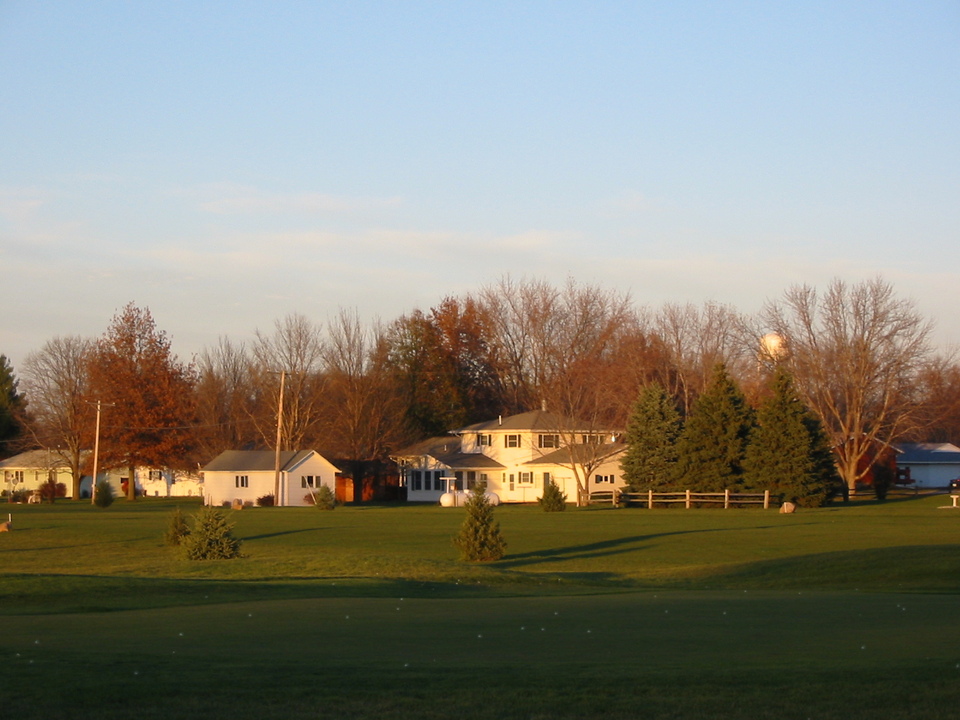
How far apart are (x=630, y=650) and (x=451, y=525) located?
39894 millimetres

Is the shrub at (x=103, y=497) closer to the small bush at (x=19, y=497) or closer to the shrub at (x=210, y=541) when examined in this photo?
the small bush at (x=19, y=497)

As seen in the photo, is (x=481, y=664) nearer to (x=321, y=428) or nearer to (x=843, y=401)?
(x=843, y=401)

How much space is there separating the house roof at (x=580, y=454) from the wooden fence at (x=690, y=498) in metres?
4.02

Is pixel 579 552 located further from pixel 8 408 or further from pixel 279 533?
pixel 8 408

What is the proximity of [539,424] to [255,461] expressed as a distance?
21048 millimetres

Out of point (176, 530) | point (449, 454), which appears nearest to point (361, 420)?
point (449, 454)

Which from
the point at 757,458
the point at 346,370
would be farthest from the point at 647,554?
the point at 346,370

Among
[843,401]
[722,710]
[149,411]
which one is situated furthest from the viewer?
[149,411]

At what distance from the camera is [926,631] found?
13016mm

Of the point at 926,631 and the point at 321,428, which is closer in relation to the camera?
the point at 926,631

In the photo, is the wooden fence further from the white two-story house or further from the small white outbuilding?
the small white outbuilding

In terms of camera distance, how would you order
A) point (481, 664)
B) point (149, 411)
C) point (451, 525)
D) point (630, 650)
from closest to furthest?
point (481, 664) < point (630, 650) < point (451, 525) < point (149, 411)

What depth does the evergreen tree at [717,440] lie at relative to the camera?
219 ft

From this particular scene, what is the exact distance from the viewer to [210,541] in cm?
3309
